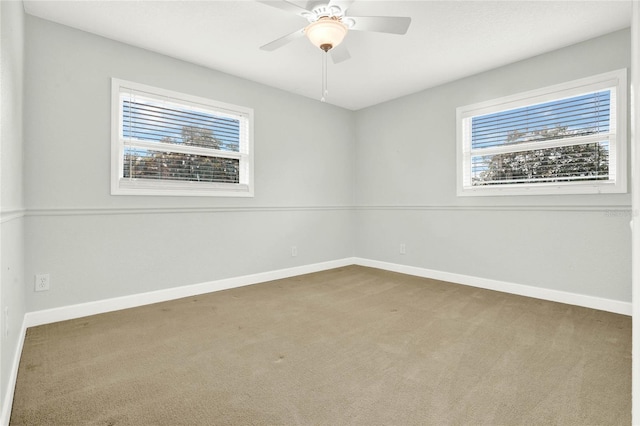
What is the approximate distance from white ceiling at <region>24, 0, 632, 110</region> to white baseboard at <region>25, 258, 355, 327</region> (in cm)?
236

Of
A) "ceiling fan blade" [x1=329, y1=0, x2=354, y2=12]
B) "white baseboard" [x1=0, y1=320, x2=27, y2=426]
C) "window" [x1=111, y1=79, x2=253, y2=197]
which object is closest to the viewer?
"white baseboard" [x1=0, y1=320, x2=27, y2=426]

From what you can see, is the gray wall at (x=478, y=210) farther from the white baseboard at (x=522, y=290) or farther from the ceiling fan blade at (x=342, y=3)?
the ceiling fan blade at (x=342, y=3)

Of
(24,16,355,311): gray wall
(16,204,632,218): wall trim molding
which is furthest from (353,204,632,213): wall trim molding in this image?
(24,16,355,311): gray wall

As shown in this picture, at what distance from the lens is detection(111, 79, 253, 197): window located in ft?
9.66

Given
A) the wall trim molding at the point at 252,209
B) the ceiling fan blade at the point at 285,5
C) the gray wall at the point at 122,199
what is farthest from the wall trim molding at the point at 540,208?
the ceiling fan blade at the point at 285,5

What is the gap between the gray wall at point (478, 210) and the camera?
2848 millimetres

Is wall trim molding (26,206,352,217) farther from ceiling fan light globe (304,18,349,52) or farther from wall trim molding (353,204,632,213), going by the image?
ceiling fan light globe (304,18,349,52)

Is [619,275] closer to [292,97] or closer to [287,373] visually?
[287,373]

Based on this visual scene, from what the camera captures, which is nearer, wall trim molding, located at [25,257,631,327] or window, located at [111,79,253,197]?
wall trim molding, located at [25,257,631,327]

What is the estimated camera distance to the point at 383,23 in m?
2.16

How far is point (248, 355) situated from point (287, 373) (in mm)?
355

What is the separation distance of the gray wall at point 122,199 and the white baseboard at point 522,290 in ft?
4.84

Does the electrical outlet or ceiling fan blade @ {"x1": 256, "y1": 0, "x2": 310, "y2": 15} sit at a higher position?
ceiling fan blade @ {"x1": 256, "y1": 0, "x2": 310, "y2": 15}

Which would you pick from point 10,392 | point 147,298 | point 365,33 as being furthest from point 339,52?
point 10,392
